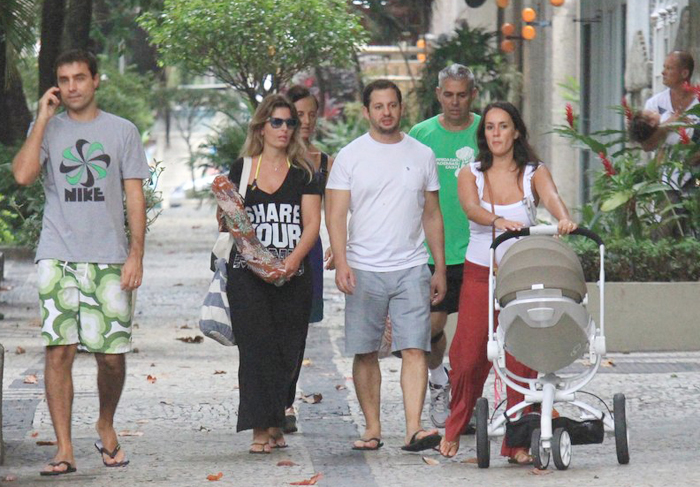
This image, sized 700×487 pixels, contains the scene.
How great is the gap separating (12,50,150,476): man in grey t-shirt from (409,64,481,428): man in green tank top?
1.80m

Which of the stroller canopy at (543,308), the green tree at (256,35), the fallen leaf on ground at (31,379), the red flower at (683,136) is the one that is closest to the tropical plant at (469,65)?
the green tree at (256,35)

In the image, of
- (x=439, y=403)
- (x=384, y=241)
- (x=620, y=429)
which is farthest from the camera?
(x=439, y=403)

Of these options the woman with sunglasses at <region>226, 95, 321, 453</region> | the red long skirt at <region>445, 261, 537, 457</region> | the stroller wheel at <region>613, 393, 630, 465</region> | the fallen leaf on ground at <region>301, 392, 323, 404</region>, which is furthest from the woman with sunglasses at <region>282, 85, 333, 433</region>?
the stroller wheel at <region>613, 393, 630, 465</region>

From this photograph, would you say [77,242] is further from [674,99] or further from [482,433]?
[674,99]

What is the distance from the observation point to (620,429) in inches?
259

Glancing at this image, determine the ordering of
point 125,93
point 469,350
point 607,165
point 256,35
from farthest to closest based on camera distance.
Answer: point 125,93, point 256,35, point 607,165, point 469,350

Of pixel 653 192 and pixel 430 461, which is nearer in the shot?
pixel 430 461

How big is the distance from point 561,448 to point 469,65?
643 inches

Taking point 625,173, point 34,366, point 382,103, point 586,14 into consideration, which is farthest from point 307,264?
point 586,14

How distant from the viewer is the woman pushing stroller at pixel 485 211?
6.93 meters

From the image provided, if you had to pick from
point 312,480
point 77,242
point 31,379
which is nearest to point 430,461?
point 312,480

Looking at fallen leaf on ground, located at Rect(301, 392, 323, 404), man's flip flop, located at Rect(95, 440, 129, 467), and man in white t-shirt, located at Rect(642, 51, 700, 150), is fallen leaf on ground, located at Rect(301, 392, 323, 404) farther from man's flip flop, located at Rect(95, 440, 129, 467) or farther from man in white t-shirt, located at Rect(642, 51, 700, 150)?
man in white t-shirt, located at Rect(642, 51, 700, 150)

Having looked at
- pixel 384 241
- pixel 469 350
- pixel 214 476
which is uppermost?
pixel 384 241

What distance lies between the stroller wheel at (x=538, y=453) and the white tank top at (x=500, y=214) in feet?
2.99
